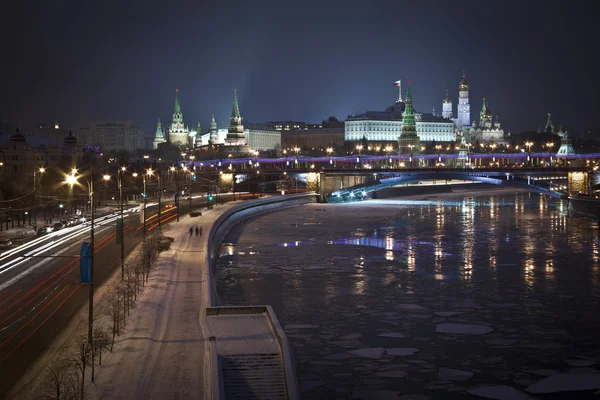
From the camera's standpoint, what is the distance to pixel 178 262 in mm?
27344

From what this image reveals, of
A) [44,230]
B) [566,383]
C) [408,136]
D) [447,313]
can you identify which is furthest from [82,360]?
[408,136]

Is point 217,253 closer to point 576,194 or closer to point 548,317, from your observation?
point 548,317

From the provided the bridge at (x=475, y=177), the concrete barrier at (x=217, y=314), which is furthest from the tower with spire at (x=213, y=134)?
the concrete barrier at (x=217, y=314)

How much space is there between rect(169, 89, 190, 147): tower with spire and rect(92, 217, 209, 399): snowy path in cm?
17119

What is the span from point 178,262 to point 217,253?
7.65 m

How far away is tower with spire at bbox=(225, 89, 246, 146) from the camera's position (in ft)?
536

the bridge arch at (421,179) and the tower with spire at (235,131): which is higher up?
the tower with spire at (235,131)

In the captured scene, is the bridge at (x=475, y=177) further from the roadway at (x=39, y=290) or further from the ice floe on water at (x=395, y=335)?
the ice floe on water at (x=395, y=335)

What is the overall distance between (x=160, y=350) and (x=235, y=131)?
150m

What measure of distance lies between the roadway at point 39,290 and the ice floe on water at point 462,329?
8996 mm

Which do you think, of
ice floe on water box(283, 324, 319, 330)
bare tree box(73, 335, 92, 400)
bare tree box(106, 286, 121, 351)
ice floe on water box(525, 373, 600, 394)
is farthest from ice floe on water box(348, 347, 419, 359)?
bare tree box(73, 335, 92, 400)

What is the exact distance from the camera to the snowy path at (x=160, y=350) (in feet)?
41.3

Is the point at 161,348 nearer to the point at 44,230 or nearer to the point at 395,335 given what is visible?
the point at 395,335

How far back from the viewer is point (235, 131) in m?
164
